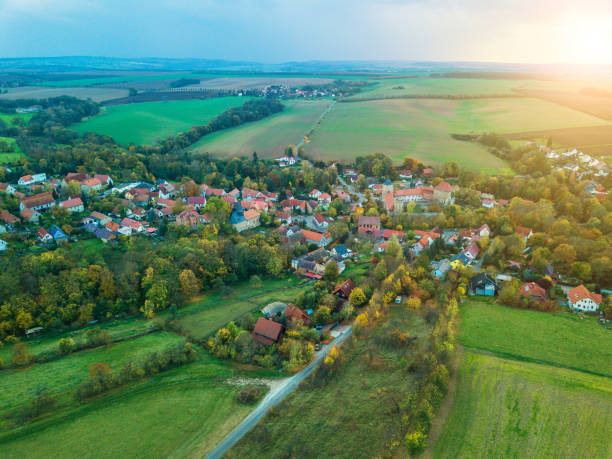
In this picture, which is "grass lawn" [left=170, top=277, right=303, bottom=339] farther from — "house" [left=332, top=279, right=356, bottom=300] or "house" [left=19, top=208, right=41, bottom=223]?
"house" [left=19, top=208, right=41, bottom=223]

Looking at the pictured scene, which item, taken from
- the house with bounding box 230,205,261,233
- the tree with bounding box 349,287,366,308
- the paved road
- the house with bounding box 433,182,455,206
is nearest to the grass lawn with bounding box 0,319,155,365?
the paved road

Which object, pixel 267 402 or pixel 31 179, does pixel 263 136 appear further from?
pixel 267 402

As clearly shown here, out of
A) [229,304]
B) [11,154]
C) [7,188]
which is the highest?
[11,154]

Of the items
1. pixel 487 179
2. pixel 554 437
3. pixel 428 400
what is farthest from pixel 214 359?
pixel 487 179

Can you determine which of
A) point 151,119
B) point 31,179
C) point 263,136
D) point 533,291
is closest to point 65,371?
point 533,291

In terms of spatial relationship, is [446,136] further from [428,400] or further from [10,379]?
[10,379]

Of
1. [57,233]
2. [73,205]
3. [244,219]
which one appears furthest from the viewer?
[244,219]

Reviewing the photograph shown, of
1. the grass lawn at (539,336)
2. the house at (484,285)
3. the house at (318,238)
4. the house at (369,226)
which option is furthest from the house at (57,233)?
the house at (484,285)
